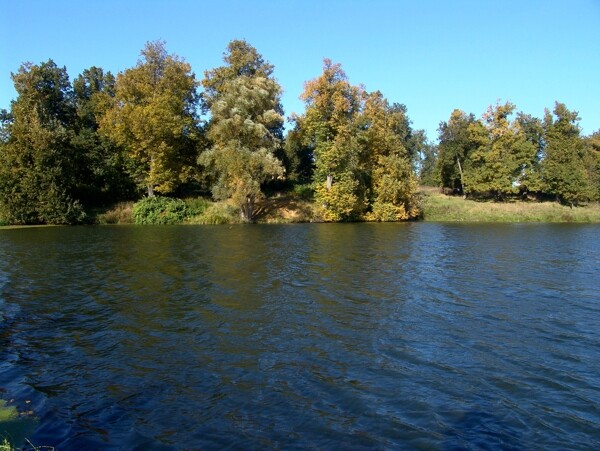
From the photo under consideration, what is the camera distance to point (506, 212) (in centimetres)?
6359

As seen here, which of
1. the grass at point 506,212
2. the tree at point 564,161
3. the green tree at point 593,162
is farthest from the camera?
the green tree at point 593,162

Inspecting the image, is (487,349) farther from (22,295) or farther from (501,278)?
(22,295)

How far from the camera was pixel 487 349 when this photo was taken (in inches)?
422

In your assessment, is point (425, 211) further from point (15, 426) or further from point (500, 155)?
point (15, 426)

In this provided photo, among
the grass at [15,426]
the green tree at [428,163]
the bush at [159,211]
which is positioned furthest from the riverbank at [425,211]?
the grass at [15,426]

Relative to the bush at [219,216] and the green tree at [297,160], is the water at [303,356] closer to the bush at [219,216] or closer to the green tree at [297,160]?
the bush at [219,216]

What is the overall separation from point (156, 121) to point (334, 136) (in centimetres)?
2095

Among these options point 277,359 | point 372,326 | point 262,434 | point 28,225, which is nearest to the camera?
point 262,434

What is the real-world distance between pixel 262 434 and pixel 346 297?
9065mm

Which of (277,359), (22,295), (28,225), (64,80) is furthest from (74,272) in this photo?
(64,80)

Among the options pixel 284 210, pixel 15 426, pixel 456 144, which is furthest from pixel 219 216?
pixel 15 426

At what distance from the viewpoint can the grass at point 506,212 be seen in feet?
205

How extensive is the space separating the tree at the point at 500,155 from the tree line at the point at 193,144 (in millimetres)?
513

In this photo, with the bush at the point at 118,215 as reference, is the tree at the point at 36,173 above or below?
above
